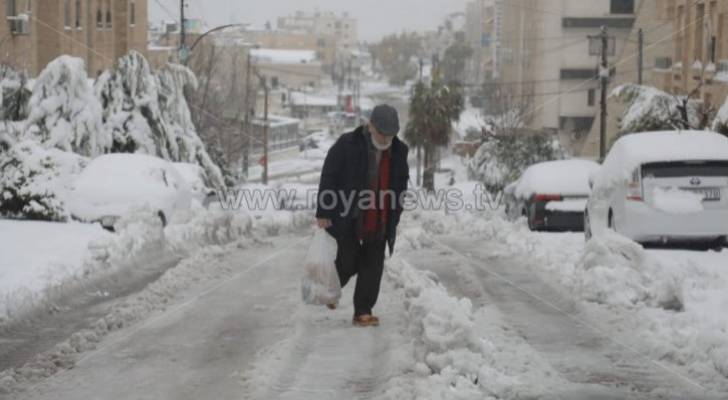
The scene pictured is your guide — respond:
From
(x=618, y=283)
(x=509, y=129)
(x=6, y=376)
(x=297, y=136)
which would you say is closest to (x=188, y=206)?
(x=618, y=283)

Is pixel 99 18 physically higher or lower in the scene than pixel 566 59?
higher

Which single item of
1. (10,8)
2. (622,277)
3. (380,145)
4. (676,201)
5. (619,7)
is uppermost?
(619,7)

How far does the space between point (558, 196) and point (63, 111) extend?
10.8 m

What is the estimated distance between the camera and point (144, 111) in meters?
30.0

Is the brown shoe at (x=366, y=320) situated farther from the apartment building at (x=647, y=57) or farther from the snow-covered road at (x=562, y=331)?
the apartment building at (x=647, y=57)

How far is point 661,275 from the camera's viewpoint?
35.6 ft

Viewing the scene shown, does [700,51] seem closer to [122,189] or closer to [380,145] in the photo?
[122,189]

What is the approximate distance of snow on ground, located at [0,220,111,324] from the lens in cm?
1104

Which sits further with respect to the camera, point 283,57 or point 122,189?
point 283,57

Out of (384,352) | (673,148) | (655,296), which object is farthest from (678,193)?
(384,352)

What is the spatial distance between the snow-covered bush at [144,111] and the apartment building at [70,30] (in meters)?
12.4

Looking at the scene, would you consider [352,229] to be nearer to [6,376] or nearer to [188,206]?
[6,376]

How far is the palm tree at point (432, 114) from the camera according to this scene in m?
60.8

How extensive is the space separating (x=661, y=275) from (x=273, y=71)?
155970 mm
